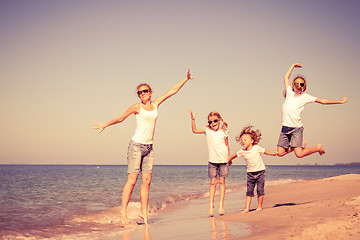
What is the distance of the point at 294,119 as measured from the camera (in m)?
7.21

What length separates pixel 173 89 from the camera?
275 inches

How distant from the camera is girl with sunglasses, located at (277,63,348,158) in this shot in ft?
23.6

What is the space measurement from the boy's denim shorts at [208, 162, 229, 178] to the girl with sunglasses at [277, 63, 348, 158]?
45.0 inches

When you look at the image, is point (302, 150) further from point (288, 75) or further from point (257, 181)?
point (288, 75)

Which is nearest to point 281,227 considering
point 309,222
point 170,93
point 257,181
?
point 309,222

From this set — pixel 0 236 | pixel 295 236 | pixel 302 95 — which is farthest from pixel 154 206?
pixel 295 236

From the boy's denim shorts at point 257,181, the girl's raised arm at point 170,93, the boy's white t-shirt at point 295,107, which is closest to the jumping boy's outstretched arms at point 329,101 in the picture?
the boy's white t-shirt at point 295,107

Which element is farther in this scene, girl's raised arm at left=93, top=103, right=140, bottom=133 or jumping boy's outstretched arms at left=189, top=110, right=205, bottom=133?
jumping boy's outstretched arms at left=189, top=110, right=205, bottom=133

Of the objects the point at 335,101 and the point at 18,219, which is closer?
the point at 335,101

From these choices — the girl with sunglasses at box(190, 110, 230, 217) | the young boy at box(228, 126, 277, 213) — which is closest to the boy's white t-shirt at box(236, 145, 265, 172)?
the young boy at box(228, 126, 277, 213)

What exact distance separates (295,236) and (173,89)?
12.3 ft

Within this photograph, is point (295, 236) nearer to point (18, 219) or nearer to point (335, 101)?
point (335, 101)

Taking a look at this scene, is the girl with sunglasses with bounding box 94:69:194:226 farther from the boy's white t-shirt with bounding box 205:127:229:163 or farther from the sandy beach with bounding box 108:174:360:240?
the boy's white t-shirt with bounding box 205:127:229:163

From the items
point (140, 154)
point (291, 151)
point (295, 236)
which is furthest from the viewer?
point (291, 151)
